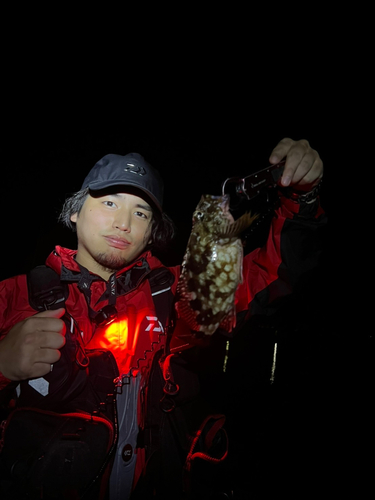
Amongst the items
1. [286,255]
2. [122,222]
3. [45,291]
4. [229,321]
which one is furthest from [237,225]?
[45,291]

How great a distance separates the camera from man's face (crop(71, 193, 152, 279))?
207 cm

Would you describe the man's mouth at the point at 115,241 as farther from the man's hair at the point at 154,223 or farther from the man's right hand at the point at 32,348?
the man's right hand at the point at 32,348

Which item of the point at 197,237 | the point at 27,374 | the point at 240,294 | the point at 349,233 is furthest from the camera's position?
the point at 349,233

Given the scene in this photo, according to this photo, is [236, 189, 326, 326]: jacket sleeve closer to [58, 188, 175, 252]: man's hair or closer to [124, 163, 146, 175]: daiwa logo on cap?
[58, 188, 175, 252]: man's hair

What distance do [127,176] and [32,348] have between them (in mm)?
1395

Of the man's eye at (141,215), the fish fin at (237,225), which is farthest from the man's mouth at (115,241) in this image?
the fish fin at (237,225)

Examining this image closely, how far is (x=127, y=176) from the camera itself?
2.21m

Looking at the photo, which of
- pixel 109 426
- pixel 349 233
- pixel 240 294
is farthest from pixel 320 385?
pixel 109 426

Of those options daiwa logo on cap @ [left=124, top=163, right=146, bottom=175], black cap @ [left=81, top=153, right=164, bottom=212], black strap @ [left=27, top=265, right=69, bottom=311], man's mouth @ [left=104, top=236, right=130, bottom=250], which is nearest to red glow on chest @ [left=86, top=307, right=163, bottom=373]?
black strap @ [left=27, top=265, right=69, bottom=311]

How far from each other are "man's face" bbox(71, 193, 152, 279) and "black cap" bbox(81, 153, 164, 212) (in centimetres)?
9

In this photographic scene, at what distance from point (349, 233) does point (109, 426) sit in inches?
191

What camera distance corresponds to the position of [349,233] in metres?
4.83

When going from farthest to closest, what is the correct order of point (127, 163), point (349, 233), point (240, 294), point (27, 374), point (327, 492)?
point (349, 233), point (327, 492), point (127, 163), point (240, 294), point (27, 374)

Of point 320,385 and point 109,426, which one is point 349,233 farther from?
point 109,426
